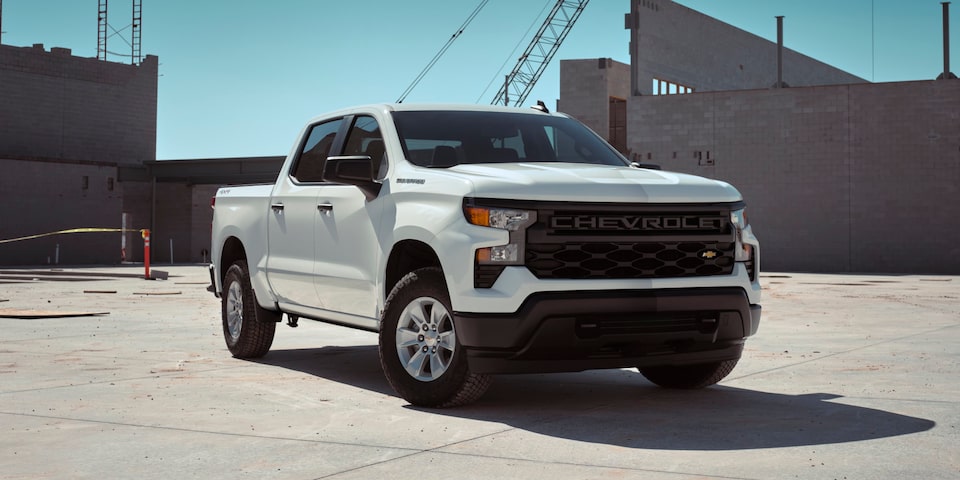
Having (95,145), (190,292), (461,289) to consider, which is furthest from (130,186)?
(461,289)

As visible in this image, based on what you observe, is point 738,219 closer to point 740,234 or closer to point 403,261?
point 740,234

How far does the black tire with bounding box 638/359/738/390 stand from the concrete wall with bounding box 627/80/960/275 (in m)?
35.3

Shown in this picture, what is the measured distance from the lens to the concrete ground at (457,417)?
5266 millimetres

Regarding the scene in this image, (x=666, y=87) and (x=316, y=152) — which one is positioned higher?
(x=666, y=87)

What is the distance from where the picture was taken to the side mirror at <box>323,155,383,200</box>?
24.6 feet

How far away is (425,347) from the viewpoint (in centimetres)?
707

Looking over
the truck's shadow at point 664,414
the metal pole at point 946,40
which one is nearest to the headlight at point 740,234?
the truck's shadow at point 664,414

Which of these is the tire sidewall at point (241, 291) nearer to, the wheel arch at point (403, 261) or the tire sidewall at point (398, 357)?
the wheel arch at point (403, 261)

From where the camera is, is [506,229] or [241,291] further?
[241,291]

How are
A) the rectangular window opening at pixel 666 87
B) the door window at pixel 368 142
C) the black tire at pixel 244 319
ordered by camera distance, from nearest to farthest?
the door window at pixel 368 142 < the black tire at pixel 244 319 < the rectangular window opening at pixel 666 87

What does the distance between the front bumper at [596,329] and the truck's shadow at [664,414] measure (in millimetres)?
345

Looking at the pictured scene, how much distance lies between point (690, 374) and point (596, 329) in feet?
5.47

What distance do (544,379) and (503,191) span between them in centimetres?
246

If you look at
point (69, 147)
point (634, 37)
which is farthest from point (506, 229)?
Result: point (69, 147)
